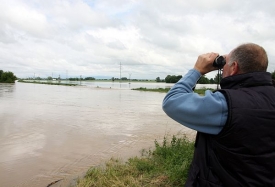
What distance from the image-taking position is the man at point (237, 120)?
1.58 meters

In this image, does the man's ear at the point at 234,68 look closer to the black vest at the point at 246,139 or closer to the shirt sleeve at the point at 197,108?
the black vest at the point at 246,139

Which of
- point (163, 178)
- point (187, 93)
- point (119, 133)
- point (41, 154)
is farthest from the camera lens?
point (119, 133)

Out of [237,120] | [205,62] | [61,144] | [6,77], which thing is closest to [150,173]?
[205,62]

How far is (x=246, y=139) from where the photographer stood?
159 cm

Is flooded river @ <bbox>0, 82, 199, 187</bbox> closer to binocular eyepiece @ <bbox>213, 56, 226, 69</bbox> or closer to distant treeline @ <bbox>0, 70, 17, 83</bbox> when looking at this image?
binocular eyepiece @ <bbox>213, 56, 226, 69</bbox>

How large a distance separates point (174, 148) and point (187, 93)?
526cm

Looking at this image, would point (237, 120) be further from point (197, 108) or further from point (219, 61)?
point (219, 61)

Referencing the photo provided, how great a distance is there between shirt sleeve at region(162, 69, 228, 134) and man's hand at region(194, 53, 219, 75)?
192mm

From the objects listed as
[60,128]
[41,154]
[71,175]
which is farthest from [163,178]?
[60,128]

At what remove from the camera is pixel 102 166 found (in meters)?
6.42

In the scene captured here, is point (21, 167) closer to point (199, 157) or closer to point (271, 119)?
point (199, 157)

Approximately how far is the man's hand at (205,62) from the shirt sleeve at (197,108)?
0.63ft

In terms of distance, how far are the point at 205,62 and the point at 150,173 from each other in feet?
13.2

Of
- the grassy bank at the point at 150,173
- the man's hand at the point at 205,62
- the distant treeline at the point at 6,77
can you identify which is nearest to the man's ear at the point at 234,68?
the man's hand at the point at 205,62
